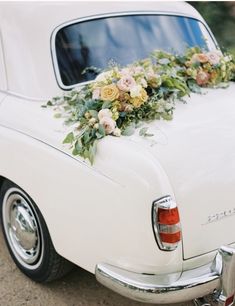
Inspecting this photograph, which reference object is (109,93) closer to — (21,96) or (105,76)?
(105,76)

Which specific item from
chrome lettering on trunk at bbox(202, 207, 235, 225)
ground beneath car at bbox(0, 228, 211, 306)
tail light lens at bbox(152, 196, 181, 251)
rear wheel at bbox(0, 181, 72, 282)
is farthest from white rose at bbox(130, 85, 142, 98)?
ground beneath car at bbox(0, 228, 211, 306)

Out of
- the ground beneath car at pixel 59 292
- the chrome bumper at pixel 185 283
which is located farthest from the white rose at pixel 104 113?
the ground beneath car at pixel 59 292

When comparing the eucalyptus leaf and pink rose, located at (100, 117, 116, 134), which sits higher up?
pink rose, located at (100, 117, 116, 134)

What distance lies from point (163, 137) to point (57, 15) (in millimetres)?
1307

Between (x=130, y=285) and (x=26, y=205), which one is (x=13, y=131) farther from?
(x=130, y=285)

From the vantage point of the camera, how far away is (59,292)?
11.0 feet

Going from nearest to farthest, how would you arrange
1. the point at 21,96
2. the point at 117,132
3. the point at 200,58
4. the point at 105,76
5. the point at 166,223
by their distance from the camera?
the point at 166,223 < the point at 117,132 < the point at 105,76 < the point at 21,96 < the point at 200,58

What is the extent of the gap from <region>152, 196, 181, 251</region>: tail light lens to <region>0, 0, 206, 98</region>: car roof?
1.19 m

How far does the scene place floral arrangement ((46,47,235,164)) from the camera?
2.77m

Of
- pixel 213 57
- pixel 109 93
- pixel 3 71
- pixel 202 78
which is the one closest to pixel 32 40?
pixel 3 71

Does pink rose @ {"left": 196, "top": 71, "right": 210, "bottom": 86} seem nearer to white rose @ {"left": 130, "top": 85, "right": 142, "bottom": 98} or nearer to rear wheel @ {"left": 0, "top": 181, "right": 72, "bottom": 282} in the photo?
white rose @ {"left": 130, "top": 85, "right": 142, "bottom": 98}

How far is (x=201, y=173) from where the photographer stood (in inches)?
103

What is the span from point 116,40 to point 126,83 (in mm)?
703

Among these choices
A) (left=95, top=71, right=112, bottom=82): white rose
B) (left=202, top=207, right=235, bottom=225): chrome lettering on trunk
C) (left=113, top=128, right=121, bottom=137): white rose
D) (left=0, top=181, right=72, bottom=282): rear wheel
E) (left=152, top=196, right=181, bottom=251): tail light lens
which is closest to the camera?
(left=152, top=196, right=181, bottom=251): tail light lens
